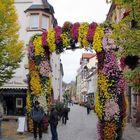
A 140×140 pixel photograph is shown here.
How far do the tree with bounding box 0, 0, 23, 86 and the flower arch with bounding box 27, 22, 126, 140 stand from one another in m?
7.04

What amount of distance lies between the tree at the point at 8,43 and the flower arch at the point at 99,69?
7.04m

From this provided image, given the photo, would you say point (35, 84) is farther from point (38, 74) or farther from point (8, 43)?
point (8, 43)

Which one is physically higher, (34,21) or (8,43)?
(34,21)

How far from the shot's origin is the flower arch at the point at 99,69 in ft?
70.7

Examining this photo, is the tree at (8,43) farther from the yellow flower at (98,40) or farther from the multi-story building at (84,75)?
the multi-story building at (84,75)

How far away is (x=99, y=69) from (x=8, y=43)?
12430 millimetres

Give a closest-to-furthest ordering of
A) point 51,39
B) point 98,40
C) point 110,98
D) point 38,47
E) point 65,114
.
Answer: point 110,98 → point 98,40 → point 51,39 → point 38,47 → point 65,114

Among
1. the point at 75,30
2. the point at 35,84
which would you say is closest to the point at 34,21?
the point at 35,84

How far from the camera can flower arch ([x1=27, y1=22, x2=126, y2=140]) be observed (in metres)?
21.6

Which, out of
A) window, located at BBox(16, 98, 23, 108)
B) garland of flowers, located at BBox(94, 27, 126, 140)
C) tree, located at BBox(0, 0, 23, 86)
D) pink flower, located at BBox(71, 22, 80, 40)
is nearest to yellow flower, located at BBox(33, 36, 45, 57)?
pink flower, located at BBox(71, 22, 80, 40)

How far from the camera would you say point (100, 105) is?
21.7m

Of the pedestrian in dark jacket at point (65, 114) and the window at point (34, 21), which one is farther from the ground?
the window at point (34, 21)

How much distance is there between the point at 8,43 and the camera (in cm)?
3291

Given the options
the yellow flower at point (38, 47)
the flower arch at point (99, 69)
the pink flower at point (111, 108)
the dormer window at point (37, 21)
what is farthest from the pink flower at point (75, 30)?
the dormer window at point (37, 21)
